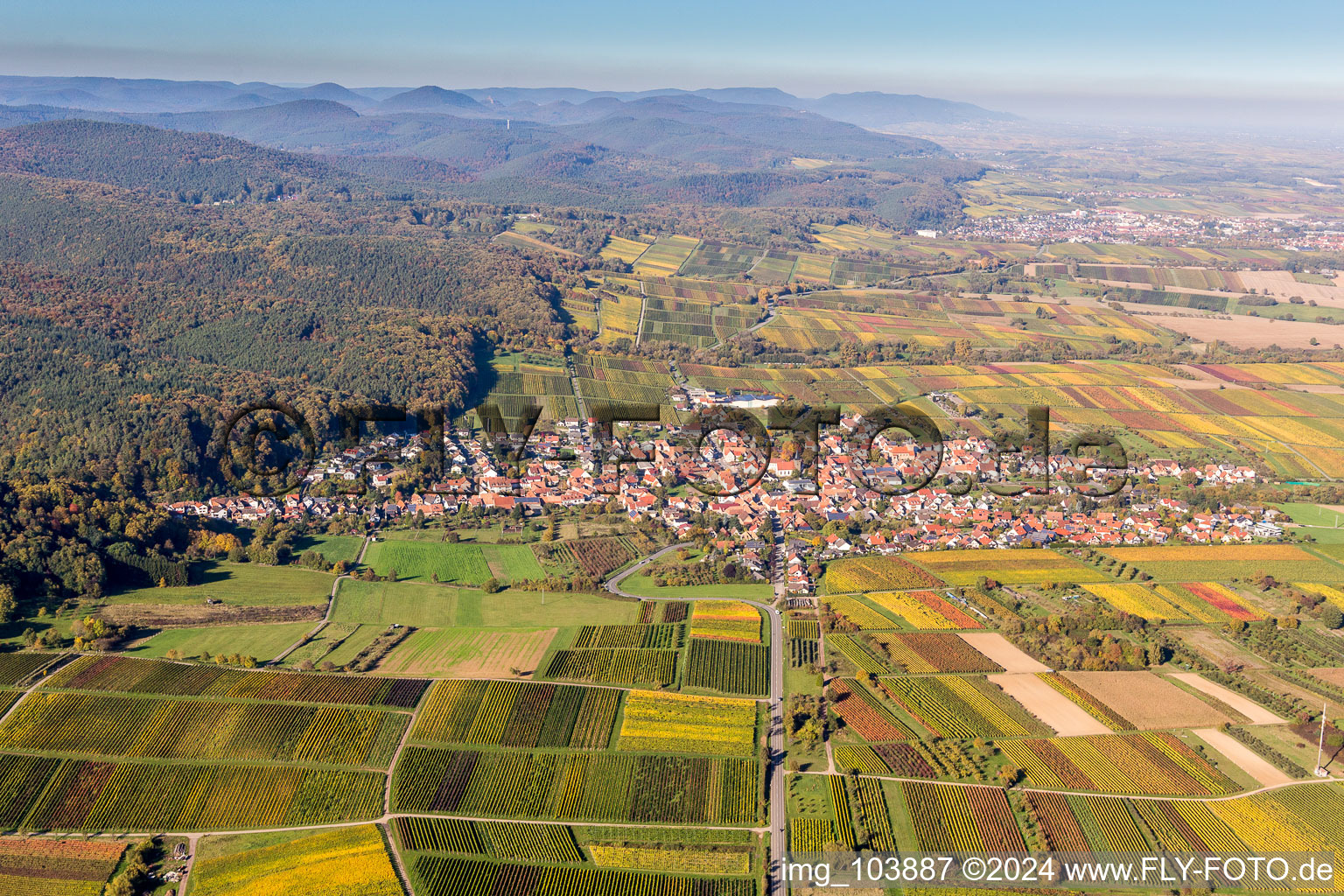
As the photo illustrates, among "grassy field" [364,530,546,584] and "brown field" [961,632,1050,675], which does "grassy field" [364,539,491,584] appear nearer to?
"grassy field" [364,530,546,584]

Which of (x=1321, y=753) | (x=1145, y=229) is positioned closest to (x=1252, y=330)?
(x=1145, y=229)

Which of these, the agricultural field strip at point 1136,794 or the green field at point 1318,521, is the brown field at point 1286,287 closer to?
the green field at point 1318,521

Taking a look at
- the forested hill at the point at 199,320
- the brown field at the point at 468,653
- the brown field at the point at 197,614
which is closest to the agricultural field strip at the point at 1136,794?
the brown field at the point at 468,653

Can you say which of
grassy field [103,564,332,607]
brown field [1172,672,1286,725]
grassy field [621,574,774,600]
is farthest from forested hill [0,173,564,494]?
brown field [1172,672,1286,725]

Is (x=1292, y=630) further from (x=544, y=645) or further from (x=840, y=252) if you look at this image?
(x=840, y=252)

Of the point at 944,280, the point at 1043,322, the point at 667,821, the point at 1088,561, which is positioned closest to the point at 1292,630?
the point at 1088,561

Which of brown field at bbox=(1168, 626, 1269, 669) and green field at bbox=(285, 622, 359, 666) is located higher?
brown field at bbox=(1168, 626, 1269, 669)

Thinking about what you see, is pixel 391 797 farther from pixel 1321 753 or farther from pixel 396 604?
pixel 1321 753
